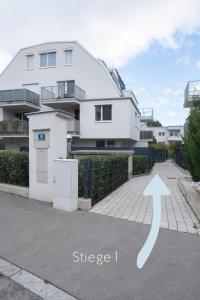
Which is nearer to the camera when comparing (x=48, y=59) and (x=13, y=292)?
(x=13, y=292)

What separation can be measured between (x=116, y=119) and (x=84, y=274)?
15.9 meters

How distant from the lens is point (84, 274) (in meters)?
2.98

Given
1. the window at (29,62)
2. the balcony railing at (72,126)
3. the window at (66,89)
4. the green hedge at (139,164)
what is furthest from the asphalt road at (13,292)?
the window at (29,62)

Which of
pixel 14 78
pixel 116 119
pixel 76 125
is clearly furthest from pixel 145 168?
pixel 14 78

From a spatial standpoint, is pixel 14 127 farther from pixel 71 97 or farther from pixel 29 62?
pixel 29 62

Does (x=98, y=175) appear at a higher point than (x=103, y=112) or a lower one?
lower

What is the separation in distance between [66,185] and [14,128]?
49.7ft

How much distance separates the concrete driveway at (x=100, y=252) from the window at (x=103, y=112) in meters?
14.0

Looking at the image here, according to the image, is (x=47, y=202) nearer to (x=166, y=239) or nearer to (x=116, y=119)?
(x=166, y=239)

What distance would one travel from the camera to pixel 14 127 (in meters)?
19.0

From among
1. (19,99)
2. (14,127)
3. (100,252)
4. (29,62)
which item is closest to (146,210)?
(100,252)

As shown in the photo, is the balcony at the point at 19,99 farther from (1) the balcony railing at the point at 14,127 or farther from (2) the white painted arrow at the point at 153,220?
(2) the white painted arrow at the point at 153,220

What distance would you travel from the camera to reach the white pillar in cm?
626

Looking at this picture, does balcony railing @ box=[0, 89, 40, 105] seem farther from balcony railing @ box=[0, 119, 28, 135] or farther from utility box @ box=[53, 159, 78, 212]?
utility box @ box=[53, 159, 78, 212]
